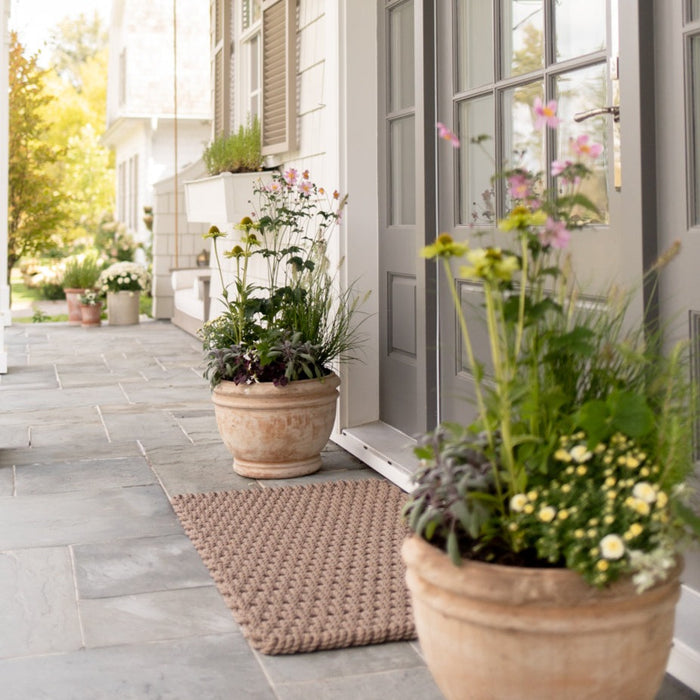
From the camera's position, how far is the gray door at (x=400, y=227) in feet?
14.7

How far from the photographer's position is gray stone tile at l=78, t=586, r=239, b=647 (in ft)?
8.80

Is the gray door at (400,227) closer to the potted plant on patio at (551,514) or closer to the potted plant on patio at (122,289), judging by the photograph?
the potted plant on patio at (551,514)

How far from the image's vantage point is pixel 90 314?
11.1m

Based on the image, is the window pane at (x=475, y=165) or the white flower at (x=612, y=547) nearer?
the white flower at (x=612, y=547)

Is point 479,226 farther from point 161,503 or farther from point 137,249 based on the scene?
point 137,249

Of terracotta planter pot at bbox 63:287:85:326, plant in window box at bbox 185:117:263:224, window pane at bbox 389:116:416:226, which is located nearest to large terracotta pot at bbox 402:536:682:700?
window pane at bbox 389:116:416:226

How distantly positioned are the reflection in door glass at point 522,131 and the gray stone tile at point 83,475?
6.56 ft

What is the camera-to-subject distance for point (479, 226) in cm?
378

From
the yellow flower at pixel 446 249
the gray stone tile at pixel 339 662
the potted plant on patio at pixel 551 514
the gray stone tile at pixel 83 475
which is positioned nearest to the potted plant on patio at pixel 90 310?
the gray stone tile at pixel 83 475

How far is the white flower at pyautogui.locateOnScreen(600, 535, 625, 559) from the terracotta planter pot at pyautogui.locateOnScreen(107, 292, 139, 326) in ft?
32.8

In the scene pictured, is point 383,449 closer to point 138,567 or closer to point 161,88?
point 138,567

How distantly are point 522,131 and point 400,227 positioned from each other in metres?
1.20

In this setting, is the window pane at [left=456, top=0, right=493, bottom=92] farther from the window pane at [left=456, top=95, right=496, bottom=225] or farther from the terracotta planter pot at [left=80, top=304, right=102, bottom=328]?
the terracotta planter pot at [left=80, top=304, right=102, bottom=328]

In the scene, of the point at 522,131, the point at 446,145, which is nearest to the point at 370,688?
the point at 522,131
